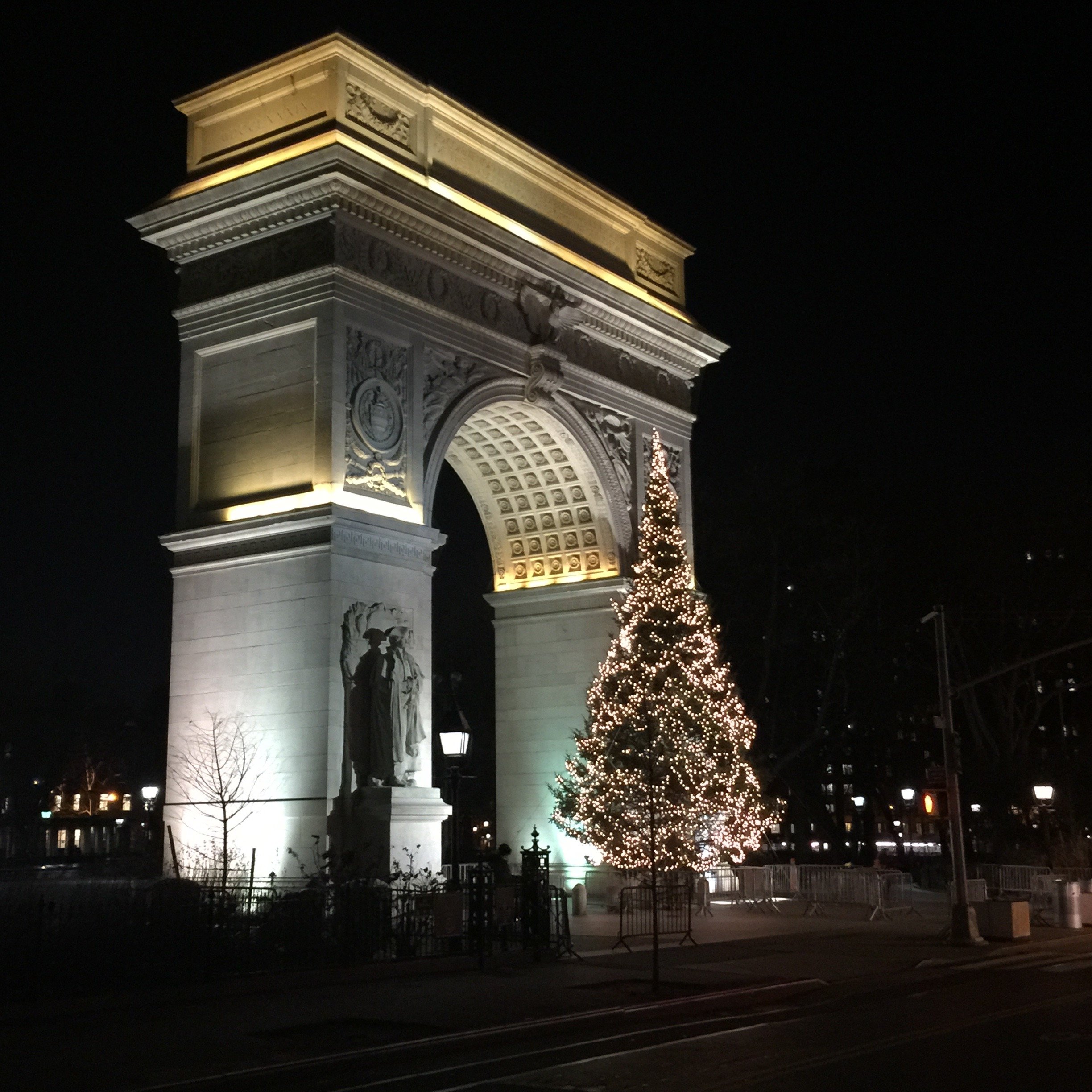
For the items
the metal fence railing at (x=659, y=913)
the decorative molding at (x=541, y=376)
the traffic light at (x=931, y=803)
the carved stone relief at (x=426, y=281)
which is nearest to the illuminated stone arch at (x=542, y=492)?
the decorative molding at (x=541, y=376)

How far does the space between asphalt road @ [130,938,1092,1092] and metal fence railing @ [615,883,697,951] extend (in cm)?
737

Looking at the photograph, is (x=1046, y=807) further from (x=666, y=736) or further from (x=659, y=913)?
(x=659, y=913)

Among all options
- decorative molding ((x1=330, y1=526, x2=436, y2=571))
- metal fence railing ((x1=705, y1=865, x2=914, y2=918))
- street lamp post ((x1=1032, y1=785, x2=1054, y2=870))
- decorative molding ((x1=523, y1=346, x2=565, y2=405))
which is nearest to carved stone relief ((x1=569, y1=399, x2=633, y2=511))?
decorative molding ((x1=523, y1=346, x2=565, y2=405))

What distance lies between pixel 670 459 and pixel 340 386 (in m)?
13.1

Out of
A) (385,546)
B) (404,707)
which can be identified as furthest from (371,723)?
(385,546)

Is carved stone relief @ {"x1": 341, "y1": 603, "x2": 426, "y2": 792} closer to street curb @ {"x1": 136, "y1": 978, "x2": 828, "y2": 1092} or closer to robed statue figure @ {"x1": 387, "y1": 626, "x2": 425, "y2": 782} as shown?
robed statue figure @ {"x1": 387, "y1": 626, "x2": 425, "y2": 782}

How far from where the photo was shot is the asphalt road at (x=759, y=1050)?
41.2 feet

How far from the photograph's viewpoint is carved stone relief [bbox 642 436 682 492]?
1553 inches

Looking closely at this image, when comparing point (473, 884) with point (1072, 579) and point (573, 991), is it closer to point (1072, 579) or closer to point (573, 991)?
point (573, 991)

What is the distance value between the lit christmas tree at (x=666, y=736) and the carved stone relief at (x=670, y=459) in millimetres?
4036

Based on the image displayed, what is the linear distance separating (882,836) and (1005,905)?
11557cm

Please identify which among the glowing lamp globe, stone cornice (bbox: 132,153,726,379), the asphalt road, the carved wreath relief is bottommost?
the asphalt road

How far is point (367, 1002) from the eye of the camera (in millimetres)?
18016

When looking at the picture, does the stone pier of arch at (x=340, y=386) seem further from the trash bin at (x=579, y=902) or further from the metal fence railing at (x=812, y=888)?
the metal fence railing at (x=812, y=888)
